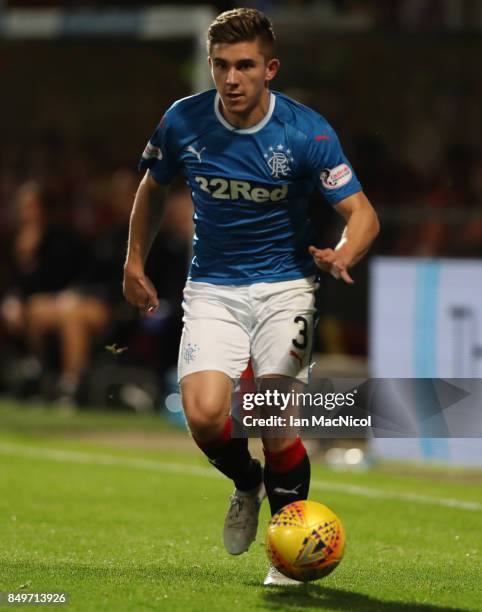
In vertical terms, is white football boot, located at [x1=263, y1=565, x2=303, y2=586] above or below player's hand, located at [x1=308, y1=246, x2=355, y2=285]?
below

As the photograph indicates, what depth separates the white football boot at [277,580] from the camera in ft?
22.3

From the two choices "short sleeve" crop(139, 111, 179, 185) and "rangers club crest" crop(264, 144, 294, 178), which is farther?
"short sleeve" crop(139, 111, 179, 185)

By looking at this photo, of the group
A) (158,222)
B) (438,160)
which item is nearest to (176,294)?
(438,160)

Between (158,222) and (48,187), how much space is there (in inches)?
429

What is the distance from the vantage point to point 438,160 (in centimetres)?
1578

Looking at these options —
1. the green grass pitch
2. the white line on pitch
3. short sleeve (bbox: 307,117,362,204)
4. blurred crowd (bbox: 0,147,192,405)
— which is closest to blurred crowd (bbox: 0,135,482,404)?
blurred crowd (bbox: 0,147,192,405)

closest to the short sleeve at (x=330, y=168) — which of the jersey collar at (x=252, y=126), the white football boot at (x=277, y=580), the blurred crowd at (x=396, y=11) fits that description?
the jersey collar at (x=252, y=126)

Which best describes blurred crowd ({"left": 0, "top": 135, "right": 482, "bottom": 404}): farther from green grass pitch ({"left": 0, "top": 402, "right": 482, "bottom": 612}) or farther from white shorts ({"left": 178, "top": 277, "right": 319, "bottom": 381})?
white shorts ({"left": 178, "top": 277, "right": 319, "bottom": 381})

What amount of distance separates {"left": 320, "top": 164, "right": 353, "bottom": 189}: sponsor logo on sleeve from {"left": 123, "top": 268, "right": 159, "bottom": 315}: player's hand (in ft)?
3.27

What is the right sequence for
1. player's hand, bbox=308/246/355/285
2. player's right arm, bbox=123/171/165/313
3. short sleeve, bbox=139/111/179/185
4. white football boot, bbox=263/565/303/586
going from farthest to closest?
player's right arm, bbox=123/171/165/313
short sleeve, bbox=139/111/179/185
white football boot, bbox=263/565/303/586
player's hand, bbox=308/246/355/285

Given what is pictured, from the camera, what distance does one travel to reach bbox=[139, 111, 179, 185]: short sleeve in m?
7.16

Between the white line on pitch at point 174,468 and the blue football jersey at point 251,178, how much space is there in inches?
137

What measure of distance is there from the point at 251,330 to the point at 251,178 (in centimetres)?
71

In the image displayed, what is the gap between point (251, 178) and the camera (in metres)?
6.98
